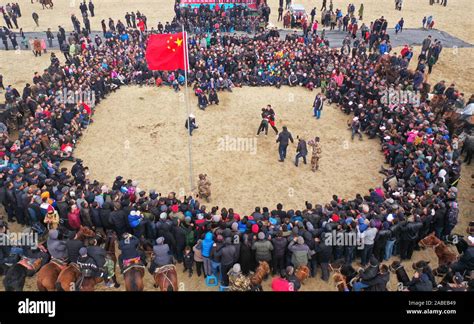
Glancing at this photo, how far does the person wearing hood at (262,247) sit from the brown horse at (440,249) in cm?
579

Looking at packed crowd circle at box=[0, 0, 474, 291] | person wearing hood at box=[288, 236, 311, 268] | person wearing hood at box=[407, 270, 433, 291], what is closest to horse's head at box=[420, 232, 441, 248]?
packed crowd circle at box=[0, 0, 474, 291]

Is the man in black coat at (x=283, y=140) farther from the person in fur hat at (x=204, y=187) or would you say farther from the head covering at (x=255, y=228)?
the head covering at (x=255, y=228)

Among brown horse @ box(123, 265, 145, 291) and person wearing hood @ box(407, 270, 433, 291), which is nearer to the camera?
person wearing hood @ box(407, 270, 433, 291)

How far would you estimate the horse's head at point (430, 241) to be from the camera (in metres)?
13.1

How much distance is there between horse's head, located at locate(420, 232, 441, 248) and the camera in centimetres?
1312

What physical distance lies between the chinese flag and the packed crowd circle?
511cm

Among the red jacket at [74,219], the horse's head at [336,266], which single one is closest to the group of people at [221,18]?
the red jacket at [74,219]

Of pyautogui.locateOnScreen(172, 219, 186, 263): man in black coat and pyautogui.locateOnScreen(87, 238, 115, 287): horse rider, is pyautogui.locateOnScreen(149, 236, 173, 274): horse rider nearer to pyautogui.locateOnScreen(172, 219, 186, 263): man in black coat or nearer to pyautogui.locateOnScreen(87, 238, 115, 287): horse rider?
pyautogui.locateOnScreen(172, 219, 186, 263): man in black coat

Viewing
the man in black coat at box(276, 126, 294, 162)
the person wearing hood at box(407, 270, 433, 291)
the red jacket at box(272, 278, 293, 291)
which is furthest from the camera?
the man in black coat at box(276, 126, 294, 162)

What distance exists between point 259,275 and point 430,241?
21.1ft

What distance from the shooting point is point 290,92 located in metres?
25.8
